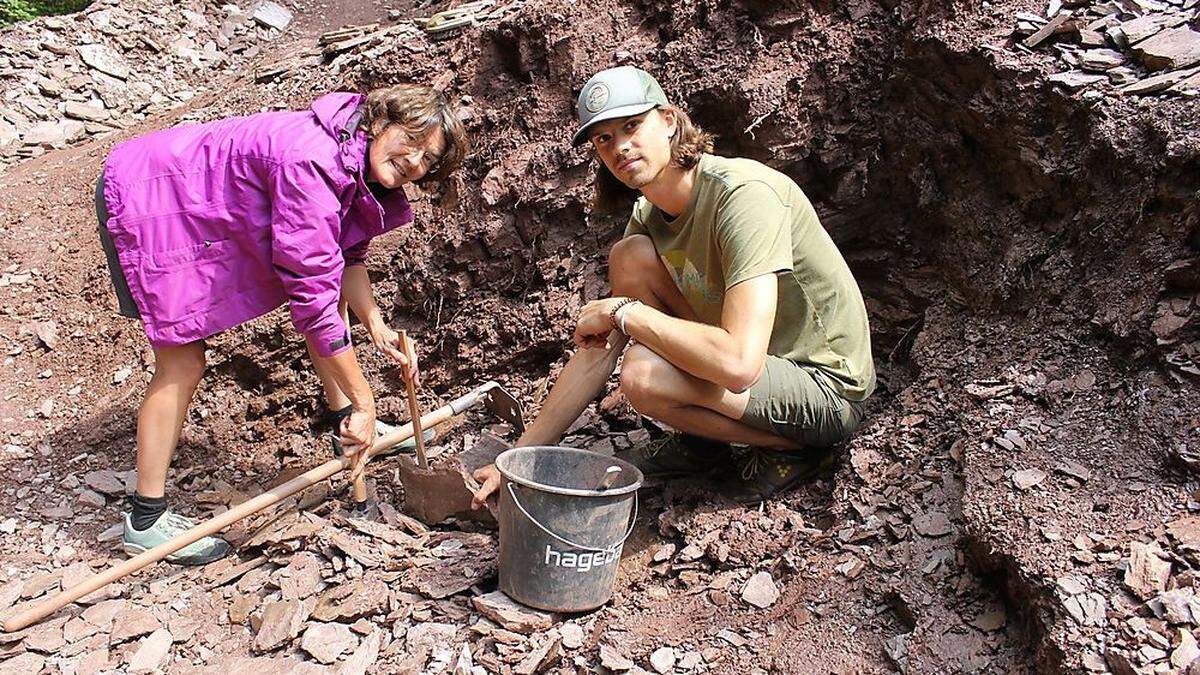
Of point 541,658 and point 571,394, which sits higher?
point 571,394

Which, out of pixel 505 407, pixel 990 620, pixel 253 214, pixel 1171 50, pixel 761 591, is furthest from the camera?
pixel 505 407

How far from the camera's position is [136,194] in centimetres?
319

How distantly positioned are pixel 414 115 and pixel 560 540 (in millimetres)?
1477

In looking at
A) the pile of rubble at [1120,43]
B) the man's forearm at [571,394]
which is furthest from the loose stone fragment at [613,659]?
the pile of rubble at [1120,43]

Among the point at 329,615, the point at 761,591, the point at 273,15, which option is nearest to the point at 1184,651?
the point at 761,591

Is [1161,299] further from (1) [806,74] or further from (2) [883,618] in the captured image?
(1) [806,74]

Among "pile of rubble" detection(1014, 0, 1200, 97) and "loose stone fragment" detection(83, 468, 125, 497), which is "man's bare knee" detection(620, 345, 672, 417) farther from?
"loose stone fragment" detection(83, 468, 125, 497)

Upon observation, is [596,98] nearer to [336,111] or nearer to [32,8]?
[336,111]

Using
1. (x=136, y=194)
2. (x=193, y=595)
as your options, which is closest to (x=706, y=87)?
(x=136, y=194)

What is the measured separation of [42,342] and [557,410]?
9.55 ft

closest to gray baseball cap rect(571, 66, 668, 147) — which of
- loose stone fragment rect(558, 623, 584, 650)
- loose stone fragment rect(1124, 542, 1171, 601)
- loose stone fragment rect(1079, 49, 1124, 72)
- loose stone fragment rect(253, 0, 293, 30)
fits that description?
loose stone fragment rect(558, 623, 584, 650)

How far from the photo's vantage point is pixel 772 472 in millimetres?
3369

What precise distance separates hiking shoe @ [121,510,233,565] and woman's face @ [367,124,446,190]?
57.6 inches

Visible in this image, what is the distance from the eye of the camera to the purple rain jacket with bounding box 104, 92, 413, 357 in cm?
307
